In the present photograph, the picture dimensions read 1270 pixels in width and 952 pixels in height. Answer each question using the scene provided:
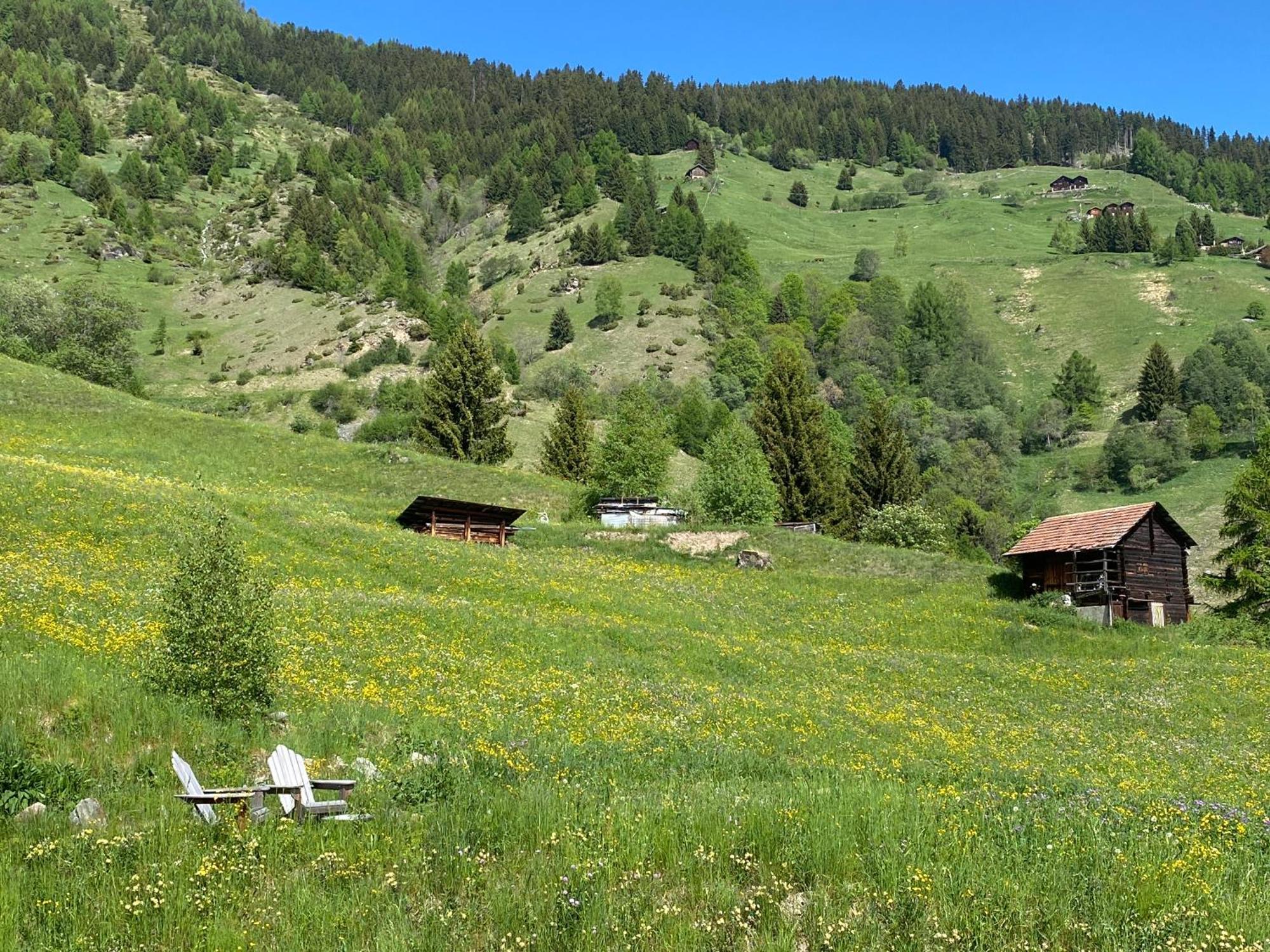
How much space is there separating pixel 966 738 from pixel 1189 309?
181 m

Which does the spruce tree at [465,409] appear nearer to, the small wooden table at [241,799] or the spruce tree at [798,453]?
the spruce tree at [798,453]

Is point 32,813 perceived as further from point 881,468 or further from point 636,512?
point 881,468

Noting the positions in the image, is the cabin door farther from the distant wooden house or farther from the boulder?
the distant wooden house

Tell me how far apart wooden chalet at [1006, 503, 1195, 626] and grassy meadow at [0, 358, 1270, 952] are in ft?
16.8

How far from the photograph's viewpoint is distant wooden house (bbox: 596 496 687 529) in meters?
58.6

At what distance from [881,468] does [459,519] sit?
3993cm

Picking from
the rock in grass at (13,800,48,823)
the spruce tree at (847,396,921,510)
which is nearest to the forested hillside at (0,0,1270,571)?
the spruce tree at (847,396,921,510)

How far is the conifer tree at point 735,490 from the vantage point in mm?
59656

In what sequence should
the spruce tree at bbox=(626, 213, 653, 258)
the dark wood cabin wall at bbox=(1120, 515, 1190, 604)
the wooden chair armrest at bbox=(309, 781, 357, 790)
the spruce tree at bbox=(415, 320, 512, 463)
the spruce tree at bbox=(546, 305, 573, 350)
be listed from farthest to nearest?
the spruce tree at bbox=(626, 213, 653, 258), the spruce tree at bbox=(546, 305, 573, 350), the spruce tree at bbox=(415, 320, 512, 463), the dark wood cabin wall at bbox=(1120, 515, 1190, 604), the wooden chair armrest at bbox=(309, 781, 357, 790)

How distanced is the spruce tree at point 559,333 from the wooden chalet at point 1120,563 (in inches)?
4275

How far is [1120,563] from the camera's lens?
48.1 metres

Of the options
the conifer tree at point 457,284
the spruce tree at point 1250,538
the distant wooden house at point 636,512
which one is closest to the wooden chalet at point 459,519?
the distant wooden house at point 636,512

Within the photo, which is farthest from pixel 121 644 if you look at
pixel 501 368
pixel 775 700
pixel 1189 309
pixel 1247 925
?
pixel 1189 309

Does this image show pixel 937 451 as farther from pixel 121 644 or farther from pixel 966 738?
pixel 121 644
